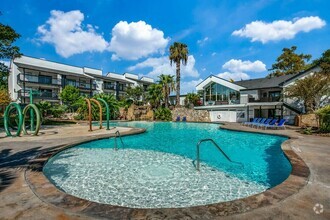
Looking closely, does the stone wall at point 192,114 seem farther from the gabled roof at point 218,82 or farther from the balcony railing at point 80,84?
the balcony railing at point 80,84

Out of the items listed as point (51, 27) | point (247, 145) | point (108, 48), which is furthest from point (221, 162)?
point (108, 48)

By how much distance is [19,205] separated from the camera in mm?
3420

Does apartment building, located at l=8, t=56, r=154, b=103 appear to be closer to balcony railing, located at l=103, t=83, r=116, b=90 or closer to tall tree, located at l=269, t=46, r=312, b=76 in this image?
balcony railing, located at l=103, t=83, r=116, b=90

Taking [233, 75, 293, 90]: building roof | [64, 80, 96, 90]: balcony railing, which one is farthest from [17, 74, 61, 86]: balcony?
[233, 75, 293, 90]: building roof

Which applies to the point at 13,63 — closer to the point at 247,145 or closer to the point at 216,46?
the point at 216,46

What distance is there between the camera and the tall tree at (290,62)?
129 feet

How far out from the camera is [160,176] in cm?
632

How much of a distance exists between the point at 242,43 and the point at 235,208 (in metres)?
29.6

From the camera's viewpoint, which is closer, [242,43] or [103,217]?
[103,217]

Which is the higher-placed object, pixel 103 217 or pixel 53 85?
pixel 53 85

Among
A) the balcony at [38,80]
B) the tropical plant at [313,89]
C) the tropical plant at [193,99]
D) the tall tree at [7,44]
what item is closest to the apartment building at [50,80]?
the balcony at [38,80]

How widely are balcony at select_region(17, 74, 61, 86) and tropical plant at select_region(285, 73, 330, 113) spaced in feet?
131

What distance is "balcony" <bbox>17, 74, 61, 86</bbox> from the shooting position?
34.5 meters

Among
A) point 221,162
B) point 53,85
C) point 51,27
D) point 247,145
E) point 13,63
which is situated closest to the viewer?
point 221,162
